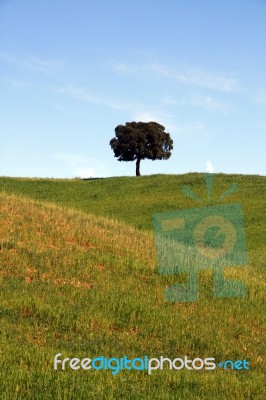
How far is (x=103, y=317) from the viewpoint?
11891mm

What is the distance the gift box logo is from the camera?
1608 centimetres

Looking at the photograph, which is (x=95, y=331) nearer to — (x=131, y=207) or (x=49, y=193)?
(x=131, y=207)

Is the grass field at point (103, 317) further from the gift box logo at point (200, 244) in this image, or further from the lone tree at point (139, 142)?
the lone tree at point (139, 142)

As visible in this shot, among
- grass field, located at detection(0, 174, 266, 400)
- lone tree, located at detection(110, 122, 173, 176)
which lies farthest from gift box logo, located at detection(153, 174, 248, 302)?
lone tree, located at detection(110, 122, 173, 176)

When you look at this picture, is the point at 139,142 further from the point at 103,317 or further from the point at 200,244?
the point at 103,317

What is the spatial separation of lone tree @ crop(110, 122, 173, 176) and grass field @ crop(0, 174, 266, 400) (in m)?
66.0

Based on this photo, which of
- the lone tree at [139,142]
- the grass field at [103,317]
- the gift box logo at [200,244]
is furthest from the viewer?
the lone tree at [139,142]

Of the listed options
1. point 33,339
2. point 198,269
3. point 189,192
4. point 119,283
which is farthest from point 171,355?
point 189,192

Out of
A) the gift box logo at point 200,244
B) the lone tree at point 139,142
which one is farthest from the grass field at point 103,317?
the lone tree at point 139,142

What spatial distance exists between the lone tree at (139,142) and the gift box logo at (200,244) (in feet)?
96.2

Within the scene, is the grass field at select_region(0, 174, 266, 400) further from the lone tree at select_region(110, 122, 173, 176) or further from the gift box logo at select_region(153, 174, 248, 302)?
the lone tree at select_region(110, 122, 173, 176)

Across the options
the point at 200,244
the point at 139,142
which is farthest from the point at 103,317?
the point at 139,142

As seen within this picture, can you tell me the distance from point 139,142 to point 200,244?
57454 millimetres

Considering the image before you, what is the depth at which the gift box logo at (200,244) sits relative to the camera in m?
16.1
